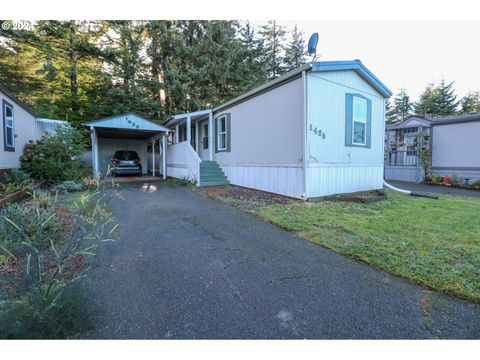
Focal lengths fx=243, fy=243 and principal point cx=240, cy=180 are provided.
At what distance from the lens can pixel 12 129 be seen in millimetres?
8164

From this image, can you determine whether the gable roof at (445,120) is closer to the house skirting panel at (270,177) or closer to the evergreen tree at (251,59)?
the house skirting panel at (270,177)

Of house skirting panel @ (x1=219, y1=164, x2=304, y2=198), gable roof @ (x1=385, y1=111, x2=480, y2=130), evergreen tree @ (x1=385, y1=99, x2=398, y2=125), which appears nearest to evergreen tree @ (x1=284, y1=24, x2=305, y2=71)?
gable roof @ (x1=385, y1=111, x2=480, y2=130)

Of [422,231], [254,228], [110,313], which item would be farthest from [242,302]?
[422,231]

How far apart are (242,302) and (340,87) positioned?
7023mm

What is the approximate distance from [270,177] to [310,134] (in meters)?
2.01

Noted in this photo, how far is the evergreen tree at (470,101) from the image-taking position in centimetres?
2762

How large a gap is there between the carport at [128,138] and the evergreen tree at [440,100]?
31.6 m

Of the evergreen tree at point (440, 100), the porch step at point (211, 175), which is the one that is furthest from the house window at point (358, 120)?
the evergreen tree at point (440, 100)

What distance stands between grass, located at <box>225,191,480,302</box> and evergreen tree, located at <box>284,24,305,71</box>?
746 inches

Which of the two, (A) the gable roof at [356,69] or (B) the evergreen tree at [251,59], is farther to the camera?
(B) the evergreen tree at [251,59]

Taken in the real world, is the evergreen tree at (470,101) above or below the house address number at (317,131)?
above

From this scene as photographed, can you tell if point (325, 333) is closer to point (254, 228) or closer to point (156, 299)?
point (156, 299)

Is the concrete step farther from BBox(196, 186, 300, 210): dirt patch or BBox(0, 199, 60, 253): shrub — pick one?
BBox(0, 199, 60, 253): shrub

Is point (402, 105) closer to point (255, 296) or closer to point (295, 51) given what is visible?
point (295, 51)
